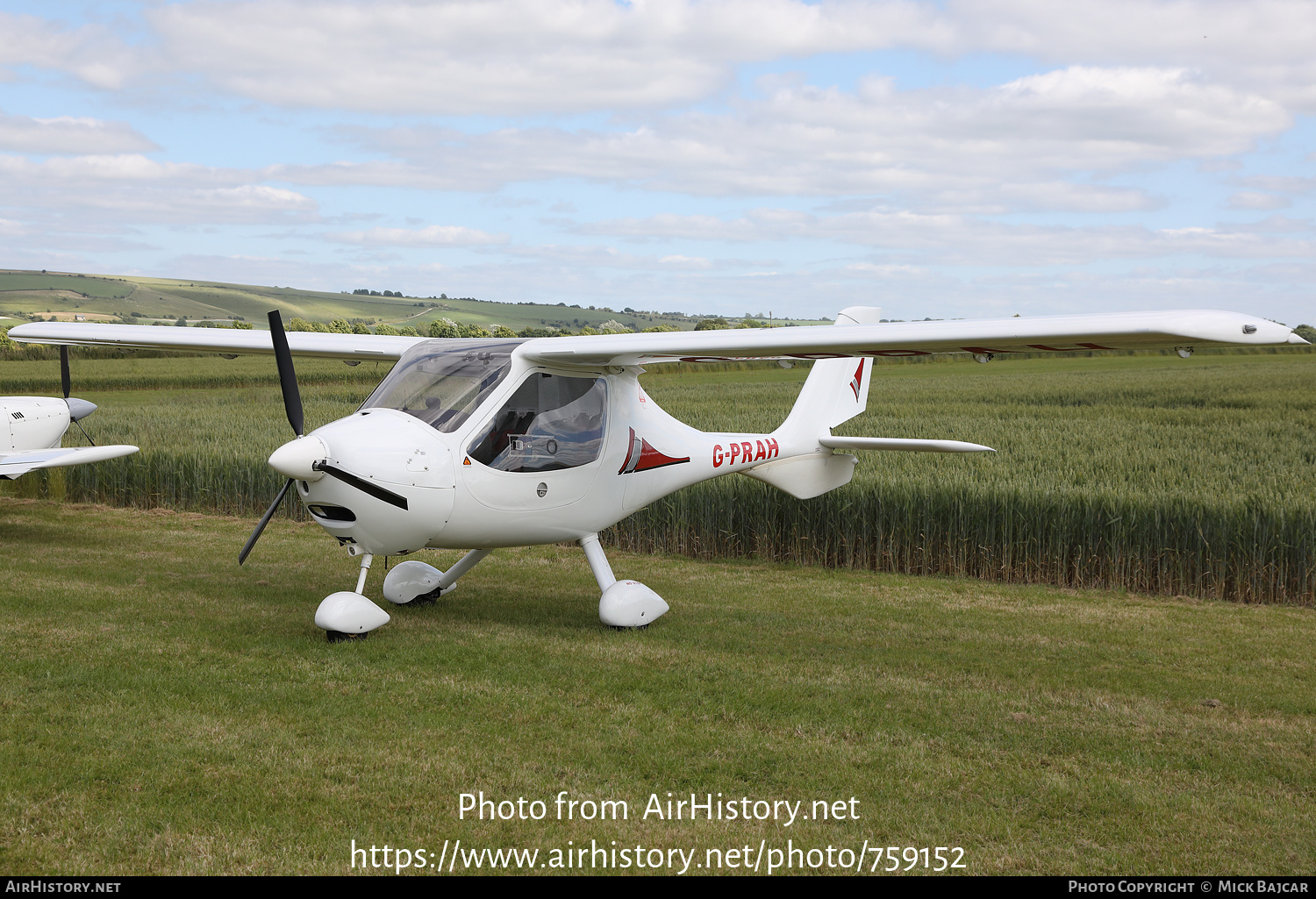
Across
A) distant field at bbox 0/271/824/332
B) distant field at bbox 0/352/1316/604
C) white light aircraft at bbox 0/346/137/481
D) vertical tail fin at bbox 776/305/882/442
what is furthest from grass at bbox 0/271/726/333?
vertical tail fin at bbox 776/305/882/442

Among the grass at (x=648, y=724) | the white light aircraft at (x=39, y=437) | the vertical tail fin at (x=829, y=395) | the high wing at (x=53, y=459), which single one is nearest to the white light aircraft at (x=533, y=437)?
the grass at (x=648, y=724)

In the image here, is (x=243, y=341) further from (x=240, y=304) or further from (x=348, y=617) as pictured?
(x=240, y=304)

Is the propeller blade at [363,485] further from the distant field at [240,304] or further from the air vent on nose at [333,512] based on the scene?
the distant field at [240,304]

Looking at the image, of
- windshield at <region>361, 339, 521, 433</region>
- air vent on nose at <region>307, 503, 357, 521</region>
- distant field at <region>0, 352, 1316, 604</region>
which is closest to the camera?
air vent on nose at <region>307, 503, 357, 521</region>

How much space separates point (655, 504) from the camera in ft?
39.7

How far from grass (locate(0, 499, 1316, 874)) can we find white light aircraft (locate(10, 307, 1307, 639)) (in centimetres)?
75

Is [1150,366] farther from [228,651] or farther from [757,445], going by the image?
[228,651]

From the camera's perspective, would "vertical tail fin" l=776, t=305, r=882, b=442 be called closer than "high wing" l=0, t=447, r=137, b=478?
Yes

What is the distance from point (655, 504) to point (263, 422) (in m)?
10.9

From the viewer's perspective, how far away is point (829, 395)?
10062 millimetres

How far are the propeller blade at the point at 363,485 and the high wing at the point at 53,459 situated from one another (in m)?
6.10

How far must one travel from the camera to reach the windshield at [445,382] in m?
7.16

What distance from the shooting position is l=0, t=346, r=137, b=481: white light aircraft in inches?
449

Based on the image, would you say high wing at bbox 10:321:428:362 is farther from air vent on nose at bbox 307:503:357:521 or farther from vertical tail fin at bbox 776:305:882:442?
vertical tail fin at bbox 776:305:882:442
